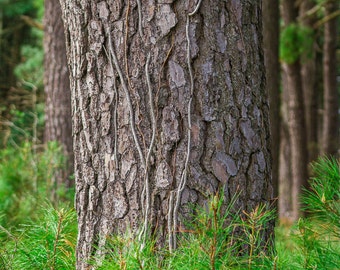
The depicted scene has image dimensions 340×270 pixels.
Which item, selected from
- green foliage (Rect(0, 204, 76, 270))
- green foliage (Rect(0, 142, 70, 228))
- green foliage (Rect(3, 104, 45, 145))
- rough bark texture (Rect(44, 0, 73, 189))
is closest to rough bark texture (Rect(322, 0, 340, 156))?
green foliage (Rect(3, 104, 45, 145))

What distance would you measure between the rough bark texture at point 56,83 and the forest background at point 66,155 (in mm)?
12

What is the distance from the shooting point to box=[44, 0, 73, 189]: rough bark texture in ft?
21.8

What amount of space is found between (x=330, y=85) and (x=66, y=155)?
6650mm

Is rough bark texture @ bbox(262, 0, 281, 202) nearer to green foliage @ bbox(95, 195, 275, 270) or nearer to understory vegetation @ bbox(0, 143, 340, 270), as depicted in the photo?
understory vegetation @ bbox(0, 143, 340, 270)

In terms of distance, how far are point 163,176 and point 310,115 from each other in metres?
10.4

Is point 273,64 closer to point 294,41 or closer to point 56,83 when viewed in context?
point 56,83

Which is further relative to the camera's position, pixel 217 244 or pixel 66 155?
pixel 66 155

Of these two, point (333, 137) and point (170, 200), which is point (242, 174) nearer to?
point (170, 200)

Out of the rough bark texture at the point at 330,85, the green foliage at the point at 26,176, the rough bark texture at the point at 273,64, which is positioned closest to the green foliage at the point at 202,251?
the green foliage at the point at 26,176

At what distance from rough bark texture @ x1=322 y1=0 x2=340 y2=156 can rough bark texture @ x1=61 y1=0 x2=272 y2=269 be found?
906cm

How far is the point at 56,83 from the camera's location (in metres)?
6.73

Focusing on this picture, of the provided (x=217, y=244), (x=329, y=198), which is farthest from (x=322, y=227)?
(x=217, y=244)

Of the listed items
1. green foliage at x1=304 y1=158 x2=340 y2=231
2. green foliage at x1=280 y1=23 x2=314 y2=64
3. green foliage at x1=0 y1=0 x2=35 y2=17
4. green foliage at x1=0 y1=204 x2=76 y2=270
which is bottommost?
green foliage at x1=0 y1=204 x2=76 y2=270

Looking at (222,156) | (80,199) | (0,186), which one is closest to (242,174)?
(222,156)
